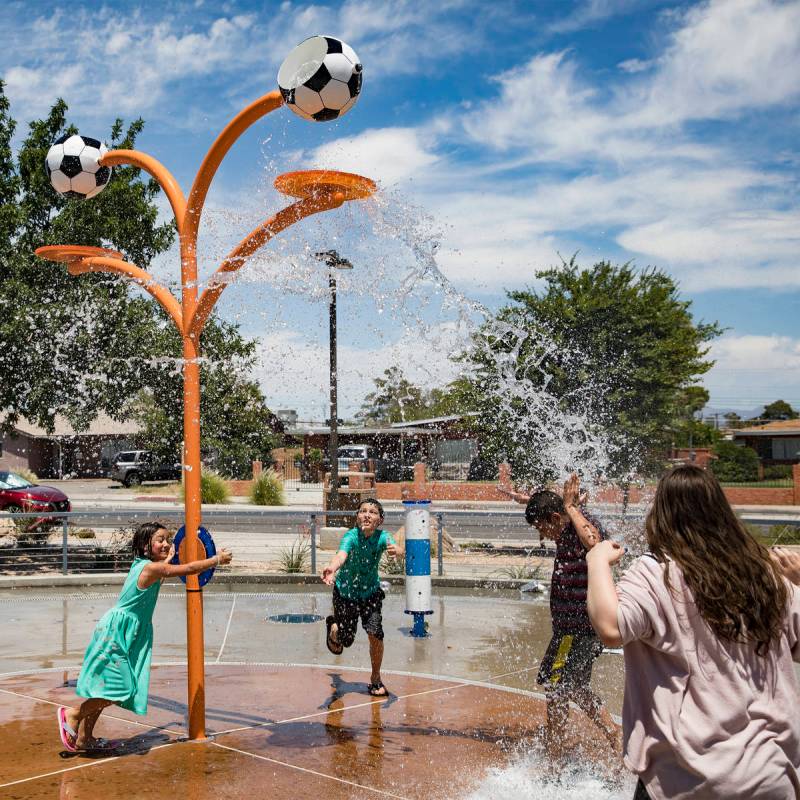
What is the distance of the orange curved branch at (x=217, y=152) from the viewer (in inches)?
219

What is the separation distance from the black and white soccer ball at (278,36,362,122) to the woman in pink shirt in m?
3.37

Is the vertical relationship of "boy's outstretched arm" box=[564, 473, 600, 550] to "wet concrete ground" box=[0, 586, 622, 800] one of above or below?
above

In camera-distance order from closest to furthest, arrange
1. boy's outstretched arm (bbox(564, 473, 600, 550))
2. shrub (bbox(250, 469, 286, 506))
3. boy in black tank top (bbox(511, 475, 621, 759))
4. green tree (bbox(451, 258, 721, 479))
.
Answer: boy's outstretched arm (bbox(564, 473, 600, 550)), boy in black tank top (bbox(511, 475, 621, 759)), green tree (bbox(451, 258, 721, 479)), shrub (bbox(250, 469, 286, 506))

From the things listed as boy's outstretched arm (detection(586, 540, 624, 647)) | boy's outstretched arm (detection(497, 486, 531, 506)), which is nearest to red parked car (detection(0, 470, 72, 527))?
boy's outstretched arm (detection(497, 486, 531, 506))

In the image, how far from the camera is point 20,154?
13148mm

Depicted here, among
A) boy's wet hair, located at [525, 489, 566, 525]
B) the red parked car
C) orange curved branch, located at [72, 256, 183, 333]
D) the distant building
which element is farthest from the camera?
the distant building

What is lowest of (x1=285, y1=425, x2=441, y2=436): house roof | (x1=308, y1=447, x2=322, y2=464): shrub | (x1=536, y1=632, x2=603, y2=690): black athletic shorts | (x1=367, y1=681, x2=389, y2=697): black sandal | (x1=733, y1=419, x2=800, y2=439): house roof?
(x1=367, y1=681, x2=389, y2=697): black sandal

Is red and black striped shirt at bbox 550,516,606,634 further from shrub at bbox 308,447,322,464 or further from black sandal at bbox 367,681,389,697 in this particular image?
shrub at bbox 308,447,322,464

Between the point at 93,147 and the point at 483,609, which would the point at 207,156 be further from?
the point at 483,609

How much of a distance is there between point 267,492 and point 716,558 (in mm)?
28987

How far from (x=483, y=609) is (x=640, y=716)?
29.1ft

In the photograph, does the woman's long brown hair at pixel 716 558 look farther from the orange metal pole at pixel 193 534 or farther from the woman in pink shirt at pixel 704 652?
the orange metal pole at pixel 193 534

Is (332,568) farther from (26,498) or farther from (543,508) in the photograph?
(26,498)

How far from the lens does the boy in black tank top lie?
5.30 meters
